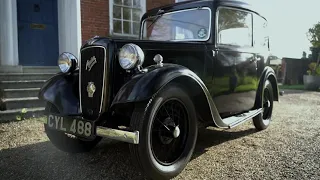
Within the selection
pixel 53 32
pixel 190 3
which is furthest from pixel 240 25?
pixel 53 32

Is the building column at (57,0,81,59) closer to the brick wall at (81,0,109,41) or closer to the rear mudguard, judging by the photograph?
the brick wall at (81,0,109,41)

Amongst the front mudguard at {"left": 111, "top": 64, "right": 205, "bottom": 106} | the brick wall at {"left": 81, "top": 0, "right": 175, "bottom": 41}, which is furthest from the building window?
the front mudguard at {"left": 111, "top": 64, "right": 205, "bottom": 106}

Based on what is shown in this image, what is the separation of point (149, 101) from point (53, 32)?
587 cm

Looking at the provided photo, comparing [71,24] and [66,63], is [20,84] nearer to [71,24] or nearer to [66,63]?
[71,24]

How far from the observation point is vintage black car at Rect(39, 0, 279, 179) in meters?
2.60

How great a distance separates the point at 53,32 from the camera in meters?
7.60

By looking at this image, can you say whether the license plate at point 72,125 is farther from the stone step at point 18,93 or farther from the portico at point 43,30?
the portico at point 43,30

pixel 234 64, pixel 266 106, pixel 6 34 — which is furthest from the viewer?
pixel 6 34

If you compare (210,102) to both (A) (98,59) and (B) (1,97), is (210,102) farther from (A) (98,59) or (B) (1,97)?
(B) (1,97)

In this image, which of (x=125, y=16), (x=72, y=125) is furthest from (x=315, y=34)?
(x=72, y=125)

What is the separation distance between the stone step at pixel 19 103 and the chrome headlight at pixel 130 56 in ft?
12.1

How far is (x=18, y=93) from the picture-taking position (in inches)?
231

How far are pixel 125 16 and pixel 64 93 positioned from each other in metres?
5.43

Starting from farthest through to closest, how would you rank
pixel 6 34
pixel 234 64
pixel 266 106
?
pixel 6 34
pixel 266 106
pixel 234 64
